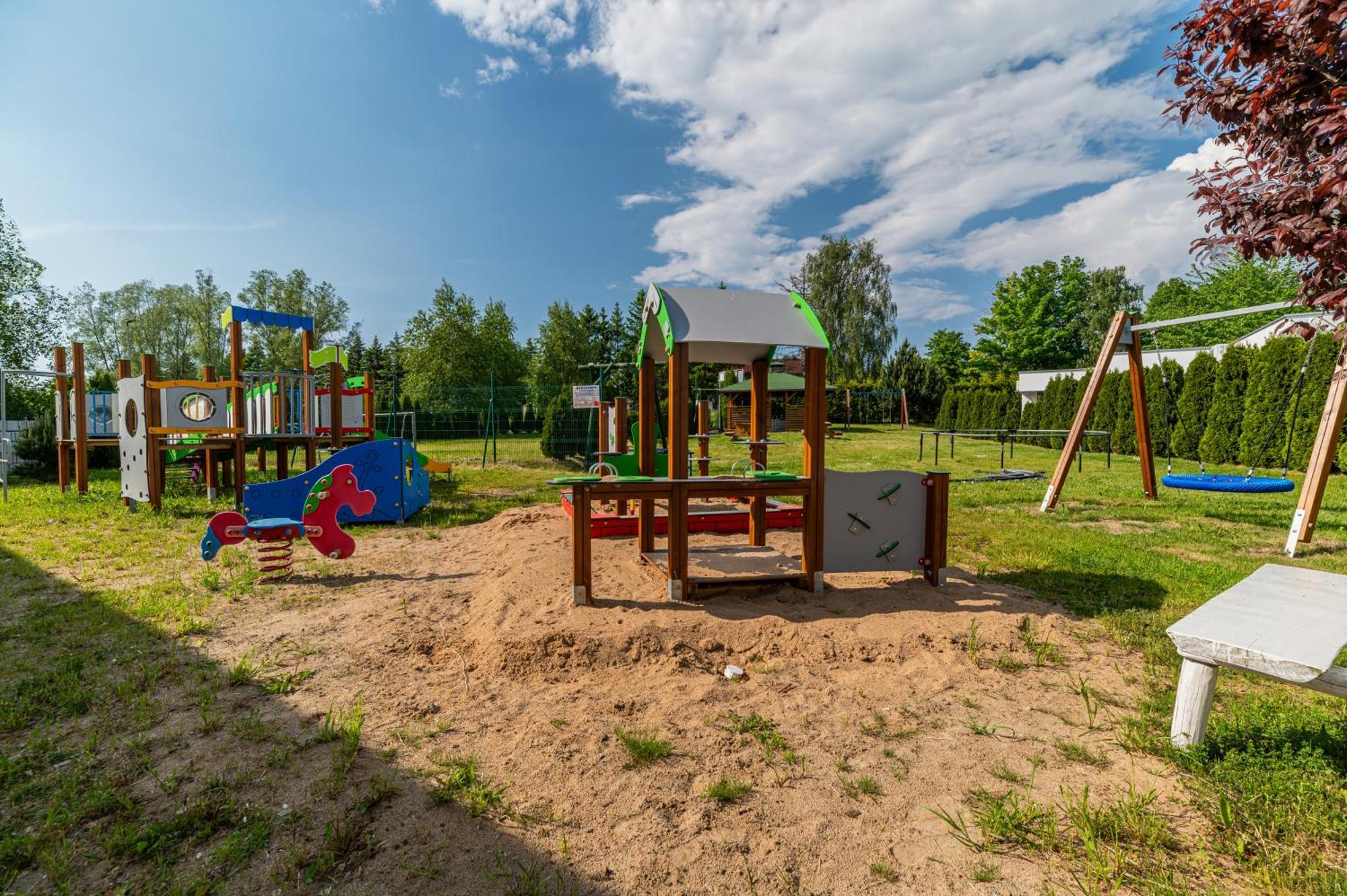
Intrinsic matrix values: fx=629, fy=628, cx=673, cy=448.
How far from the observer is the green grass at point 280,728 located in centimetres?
201

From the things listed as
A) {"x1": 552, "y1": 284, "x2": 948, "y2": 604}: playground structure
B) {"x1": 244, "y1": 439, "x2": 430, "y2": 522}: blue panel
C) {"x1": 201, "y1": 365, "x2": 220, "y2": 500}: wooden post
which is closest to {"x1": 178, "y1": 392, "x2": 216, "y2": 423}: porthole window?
{"x1": 201, "y1": 365, "x2": 220, "y2": 500}: wooden post

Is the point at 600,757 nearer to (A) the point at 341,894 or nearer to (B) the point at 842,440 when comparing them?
(A) the point at 341,894

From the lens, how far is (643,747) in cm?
262

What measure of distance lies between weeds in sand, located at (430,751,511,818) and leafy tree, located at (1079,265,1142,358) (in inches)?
2079

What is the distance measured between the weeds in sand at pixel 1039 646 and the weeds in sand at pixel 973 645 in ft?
0.86

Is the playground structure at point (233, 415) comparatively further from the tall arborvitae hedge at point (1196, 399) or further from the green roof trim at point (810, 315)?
the tall arborvitae hedge at point (1196, 399)

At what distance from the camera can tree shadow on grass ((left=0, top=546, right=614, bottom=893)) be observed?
1915 mm

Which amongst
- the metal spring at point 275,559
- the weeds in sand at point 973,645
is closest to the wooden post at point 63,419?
the metal spring at point 275,559

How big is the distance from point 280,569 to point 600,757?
13.6 feet

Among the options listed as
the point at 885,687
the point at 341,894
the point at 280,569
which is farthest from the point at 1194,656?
the point at 280,569

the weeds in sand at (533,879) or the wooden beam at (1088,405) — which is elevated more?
the wooden beam at (1088,405)

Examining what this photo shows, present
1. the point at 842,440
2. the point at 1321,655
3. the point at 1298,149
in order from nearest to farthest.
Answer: the point at 1321,655 → the point at 1298,149 → the point at 842,440

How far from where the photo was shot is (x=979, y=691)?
326 cm

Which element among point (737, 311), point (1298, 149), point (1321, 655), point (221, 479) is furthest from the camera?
point (221, 479)
